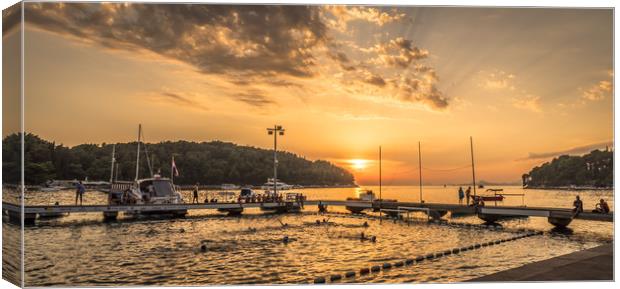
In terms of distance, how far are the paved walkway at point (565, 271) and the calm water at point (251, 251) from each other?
333cm

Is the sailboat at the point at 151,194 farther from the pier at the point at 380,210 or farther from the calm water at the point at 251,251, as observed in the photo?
the calm water at the point at 251,251

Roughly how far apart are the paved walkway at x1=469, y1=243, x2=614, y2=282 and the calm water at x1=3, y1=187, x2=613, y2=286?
3.33m

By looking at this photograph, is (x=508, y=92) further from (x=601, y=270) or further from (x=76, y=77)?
(x=76, y=77)

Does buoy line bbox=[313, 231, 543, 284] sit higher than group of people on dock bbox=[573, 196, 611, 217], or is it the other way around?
group of people on dock bbox=[573, 196, 611, 217]

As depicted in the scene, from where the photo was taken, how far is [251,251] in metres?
22.0

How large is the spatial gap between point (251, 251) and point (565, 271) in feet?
44.5

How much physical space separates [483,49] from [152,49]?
494 inches

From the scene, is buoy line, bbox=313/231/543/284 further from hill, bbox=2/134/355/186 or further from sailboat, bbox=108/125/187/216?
hill, bbox=2/134/355/186

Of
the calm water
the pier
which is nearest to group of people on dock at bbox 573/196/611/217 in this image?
the pier

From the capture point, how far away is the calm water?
16.0 metres

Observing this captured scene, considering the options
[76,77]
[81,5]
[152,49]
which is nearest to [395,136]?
[152,49]

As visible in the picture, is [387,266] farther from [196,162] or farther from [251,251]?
[196,162]

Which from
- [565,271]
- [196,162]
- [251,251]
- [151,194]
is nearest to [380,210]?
[151,194]

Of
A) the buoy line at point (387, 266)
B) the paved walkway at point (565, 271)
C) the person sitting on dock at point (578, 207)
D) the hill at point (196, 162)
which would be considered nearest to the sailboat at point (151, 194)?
the buoy line at point (387, 266)
